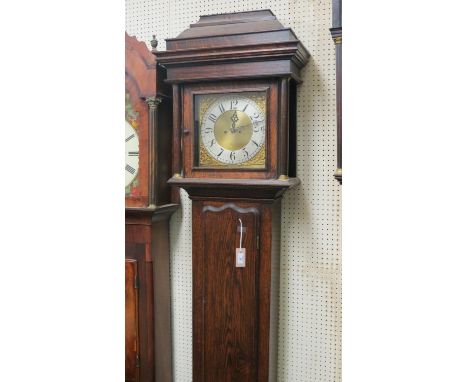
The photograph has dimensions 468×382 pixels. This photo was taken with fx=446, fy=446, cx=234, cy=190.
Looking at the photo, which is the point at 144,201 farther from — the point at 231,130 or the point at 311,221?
the point at 311,221

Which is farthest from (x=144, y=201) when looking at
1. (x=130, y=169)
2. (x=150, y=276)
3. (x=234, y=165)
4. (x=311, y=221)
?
(x=311, y=221)

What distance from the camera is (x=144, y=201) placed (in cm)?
217

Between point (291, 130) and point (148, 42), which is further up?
point (148, 42)

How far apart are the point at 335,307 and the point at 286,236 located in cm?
41

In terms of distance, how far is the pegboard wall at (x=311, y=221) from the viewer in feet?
6.92

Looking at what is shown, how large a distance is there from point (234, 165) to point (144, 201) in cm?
50

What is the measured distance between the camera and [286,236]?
2.23 metres

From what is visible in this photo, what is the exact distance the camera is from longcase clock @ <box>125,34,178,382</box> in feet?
7.00

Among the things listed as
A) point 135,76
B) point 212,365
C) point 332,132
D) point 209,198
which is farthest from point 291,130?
→ point 212,365

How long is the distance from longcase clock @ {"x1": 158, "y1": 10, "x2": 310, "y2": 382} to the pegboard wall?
94 mm

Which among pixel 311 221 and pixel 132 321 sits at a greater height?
pixel 311 221

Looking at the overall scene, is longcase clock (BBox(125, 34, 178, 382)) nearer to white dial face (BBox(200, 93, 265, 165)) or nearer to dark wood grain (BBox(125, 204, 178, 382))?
dark wood grain (BBox(125, 204, 178, 382))

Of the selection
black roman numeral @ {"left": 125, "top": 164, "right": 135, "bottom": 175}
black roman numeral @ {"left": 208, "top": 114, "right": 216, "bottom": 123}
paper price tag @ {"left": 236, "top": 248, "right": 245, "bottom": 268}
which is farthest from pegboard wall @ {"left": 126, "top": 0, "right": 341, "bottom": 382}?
black roman numeral @ {"left": 125, "top": 164, "right": 135, "bottom": 175}

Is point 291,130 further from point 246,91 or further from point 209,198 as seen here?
point 209,198
